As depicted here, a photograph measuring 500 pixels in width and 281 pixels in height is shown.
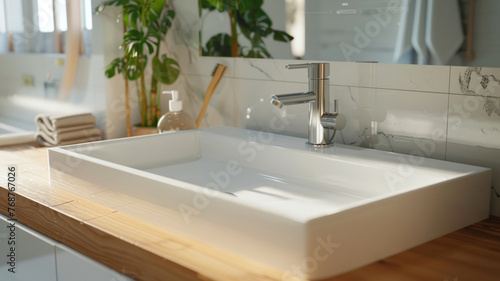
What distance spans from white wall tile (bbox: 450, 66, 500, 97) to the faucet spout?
328 millimetres

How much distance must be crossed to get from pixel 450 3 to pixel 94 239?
31.4 inches

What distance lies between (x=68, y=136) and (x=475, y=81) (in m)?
1.34

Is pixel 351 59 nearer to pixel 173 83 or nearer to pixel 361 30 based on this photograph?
pixel 361 30

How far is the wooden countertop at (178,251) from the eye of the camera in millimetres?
923

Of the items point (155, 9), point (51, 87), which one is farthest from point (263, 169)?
point (51, 87)

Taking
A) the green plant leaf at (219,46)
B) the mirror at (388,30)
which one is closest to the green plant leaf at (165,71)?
the green plant leaf at (219,46)

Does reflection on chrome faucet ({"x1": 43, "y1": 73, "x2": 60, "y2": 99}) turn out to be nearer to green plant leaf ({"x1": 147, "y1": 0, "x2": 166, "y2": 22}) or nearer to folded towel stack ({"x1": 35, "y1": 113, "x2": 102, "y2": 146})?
folded towel stack ({"x1": 35, "y1": 113, "x2": 102, "y2": 146})

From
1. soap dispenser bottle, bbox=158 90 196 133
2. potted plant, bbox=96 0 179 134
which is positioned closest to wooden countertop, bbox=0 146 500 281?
soap dispenser bottle, bbox=158 90 196 133

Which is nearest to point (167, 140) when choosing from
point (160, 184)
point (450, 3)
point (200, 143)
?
point (200, 143)

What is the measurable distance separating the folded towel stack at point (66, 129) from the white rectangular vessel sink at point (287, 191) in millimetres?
483

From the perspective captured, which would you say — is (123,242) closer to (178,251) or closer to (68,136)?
(178,251)

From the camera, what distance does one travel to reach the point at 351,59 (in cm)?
133

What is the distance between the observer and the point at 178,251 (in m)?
1.01

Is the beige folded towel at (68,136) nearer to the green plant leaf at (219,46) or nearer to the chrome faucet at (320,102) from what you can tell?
the green plant leaf at (219,46)
